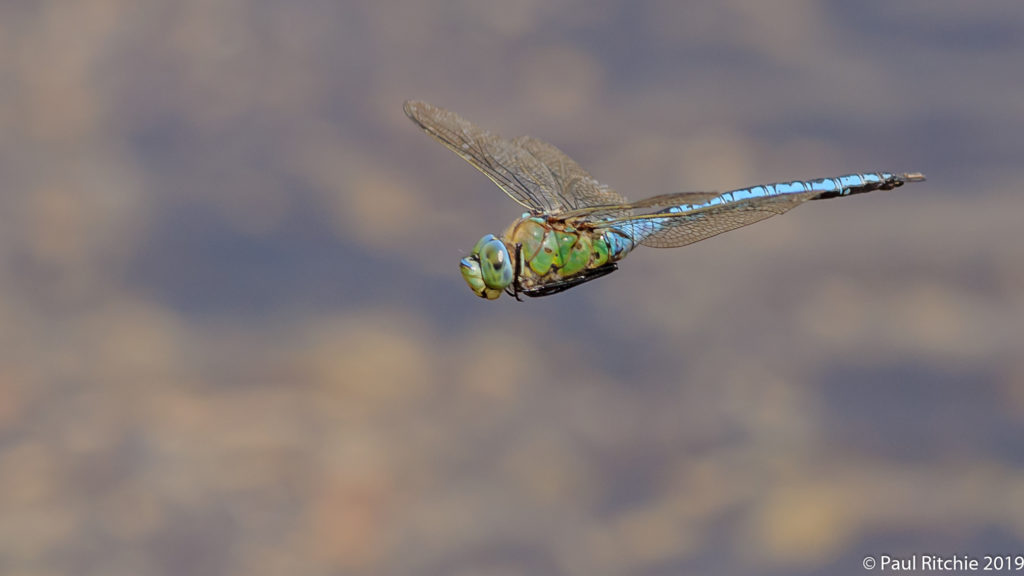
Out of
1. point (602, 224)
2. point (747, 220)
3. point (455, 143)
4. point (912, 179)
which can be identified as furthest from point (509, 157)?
point (912, 179)

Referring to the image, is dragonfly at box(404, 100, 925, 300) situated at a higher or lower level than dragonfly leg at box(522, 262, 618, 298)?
higher

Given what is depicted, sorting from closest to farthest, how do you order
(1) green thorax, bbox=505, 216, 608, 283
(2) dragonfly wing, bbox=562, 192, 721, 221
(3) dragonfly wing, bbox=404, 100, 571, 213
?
(2) dragonfly wing, bbox=562, 192, 721, 221 < (1) green thorax, bbox=505, 216, 608, 283 < (3) dragonfly wing, bbox=404, 100, 571, 213

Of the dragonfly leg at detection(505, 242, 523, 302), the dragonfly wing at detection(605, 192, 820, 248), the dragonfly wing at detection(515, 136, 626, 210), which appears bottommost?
the dragonfly leg at detection(505, 242, 523, 302)

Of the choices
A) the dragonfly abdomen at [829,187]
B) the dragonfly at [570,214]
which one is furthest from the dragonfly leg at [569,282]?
the dragonfly abdomen at [829,187]

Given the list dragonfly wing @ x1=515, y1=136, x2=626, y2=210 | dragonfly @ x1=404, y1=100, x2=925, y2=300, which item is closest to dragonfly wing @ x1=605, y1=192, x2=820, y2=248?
dragonfly @ x1=404, y1=100, x2=925, y2=300

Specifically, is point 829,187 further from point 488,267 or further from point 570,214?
point 488,267

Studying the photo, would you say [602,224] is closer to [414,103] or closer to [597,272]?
[597,272]

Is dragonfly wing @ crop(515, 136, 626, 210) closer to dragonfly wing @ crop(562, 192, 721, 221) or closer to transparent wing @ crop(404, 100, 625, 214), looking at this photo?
transparent wing @ crop(404, 100, 625, 214)
